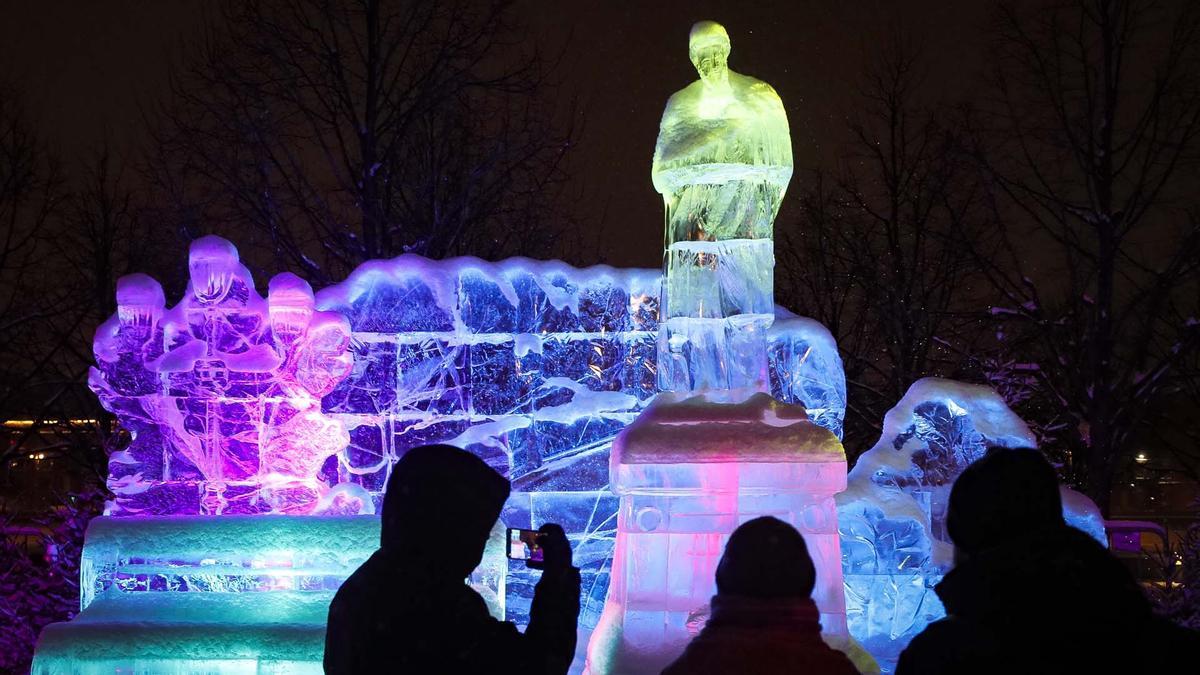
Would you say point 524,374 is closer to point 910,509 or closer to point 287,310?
point 287,310

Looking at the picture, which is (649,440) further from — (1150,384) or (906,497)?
(1150,384)

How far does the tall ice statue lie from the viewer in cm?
703

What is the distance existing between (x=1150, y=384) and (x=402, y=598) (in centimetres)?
1418

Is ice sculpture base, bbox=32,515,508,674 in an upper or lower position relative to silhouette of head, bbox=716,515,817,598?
lower

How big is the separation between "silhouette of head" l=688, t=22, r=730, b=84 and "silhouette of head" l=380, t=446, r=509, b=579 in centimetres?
520

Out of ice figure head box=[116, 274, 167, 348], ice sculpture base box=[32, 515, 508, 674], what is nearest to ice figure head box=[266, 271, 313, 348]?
ice figure head box=[116, 274, 167, 348]

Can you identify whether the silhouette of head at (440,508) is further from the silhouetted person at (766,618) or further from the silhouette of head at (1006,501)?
the silhouette of head at (1006,501)

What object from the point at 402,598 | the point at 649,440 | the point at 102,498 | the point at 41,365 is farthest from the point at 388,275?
the point at 41,365

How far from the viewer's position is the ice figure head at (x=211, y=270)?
8.42 m

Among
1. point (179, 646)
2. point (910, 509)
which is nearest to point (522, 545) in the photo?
point (179, 646)

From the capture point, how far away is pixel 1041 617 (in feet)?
9.40

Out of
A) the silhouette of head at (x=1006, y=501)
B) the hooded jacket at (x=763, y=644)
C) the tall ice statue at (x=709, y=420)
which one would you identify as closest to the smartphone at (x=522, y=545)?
the hooded jacket at (x=763, y=644)

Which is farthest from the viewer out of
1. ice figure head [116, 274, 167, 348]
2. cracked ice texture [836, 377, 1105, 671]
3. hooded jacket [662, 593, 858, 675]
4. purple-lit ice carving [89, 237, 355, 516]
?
cracked ice texture [836, 377, 1105, 671]

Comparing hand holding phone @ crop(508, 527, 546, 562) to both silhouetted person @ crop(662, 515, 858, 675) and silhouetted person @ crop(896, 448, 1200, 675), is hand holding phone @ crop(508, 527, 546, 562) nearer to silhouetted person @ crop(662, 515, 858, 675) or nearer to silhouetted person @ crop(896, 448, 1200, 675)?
silhouetted person @ crop(662, 515, 858, 675)
